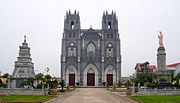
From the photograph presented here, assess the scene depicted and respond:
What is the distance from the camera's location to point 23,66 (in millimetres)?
65125

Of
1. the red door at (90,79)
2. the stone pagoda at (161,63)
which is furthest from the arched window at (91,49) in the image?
the stone pagoda at (161,63)

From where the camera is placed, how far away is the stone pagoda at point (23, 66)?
204 feet

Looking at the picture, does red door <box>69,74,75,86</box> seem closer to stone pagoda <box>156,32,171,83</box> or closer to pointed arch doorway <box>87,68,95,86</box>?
pointed arch doorway <box>87,68,95,86</box>

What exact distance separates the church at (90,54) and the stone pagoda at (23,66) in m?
25.4

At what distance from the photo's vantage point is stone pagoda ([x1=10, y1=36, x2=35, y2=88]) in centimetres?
6222

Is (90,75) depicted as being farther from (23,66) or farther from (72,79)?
(23,66)

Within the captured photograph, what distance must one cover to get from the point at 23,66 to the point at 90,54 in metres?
31.9

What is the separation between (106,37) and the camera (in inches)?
3730

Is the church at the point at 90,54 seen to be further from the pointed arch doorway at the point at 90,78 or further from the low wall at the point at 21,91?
the low wall at the point at 21,91

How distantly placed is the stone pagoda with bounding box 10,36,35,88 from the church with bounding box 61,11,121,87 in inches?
999

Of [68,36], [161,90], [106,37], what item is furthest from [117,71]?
[161,90]

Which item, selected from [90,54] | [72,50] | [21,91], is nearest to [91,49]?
[90,54]

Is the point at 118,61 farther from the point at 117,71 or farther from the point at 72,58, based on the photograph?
the point at 72,58

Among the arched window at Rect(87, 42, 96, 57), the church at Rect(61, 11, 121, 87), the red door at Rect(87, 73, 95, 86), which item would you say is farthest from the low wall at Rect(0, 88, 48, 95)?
the arched window at Rect(87, 42, 96, 57)
